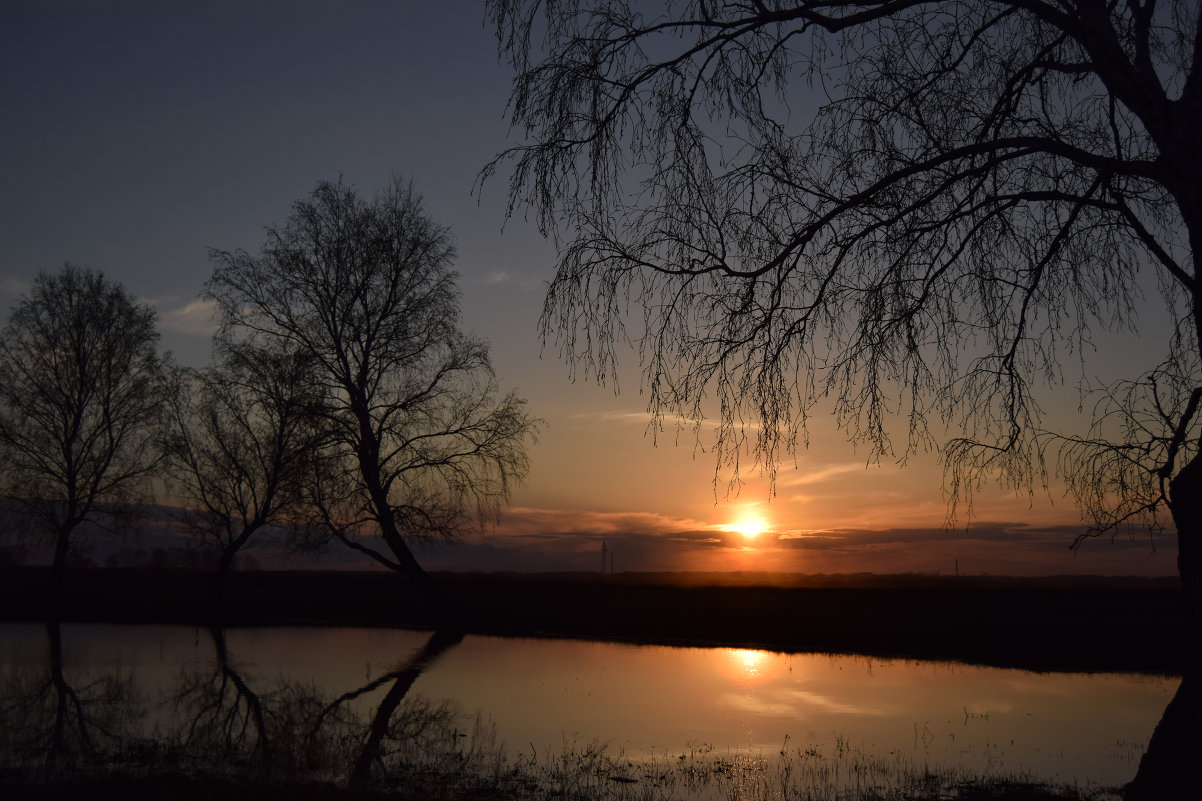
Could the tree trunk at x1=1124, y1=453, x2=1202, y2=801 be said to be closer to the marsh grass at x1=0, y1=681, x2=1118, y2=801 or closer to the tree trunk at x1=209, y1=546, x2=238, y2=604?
the marsh grass at x1=0, y1=681, x2=1118, y2=801

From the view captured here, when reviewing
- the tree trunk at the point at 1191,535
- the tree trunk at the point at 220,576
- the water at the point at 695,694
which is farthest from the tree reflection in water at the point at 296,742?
the tree trunk at the point at 220,576

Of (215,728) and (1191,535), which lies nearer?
(1191,535)

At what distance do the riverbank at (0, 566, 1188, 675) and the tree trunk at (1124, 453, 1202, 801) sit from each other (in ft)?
43.7

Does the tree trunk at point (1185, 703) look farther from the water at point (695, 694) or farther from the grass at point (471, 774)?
the water at point (695, 694)

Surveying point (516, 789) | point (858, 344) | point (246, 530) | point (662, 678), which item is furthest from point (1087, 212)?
point (246, 530)

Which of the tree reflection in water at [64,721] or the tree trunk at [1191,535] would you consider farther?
the tree reflection in water at [64,721]

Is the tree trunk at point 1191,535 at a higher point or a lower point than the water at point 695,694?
higher

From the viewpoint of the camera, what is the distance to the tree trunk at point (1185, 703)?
6797 mm

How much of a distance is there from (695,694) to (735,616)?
47.8 ft

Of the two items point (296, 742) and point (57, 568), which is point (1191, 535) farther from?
point (57, 568)

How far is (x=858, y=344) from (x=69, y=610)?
109ft

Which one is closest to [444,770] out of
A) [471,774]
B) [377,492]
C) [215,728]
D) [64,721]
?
[471,774]

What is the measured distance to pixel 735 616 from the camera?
96.2ft

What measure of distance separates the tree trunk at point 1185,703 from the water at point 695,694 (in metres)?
2.46
